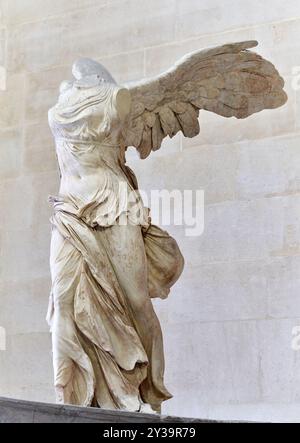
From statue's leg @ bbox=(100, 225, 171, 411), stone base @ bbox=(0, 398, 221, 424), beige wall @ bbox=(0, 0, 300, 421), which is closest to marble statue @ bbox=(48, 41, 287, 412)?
statue's leg @ bbox=(100, 225, 171, 411)

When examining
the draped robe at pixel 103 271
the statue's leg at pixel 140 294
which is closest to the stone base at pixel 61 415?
the draped robe at pixel 103 271

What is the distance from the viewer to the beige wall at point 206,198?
27.2ft

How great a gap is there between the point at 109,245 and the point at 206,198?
1924 millimetres

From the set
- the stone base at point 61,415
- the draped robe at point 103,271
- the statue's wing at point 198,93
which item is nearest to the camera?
the stone base at point 61,415

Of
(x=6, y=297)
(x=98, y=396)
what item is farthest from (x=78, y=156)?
(x=6, y=297)

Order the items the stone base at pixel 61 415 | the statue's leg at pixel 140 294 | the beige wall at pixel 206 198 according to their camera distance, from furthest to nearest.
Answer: the beige wall at pixel 206 198 < the statue's leg at pixel 140 294 < the stone base at pixel 61 415

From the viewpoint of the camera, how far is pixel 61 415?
588 centimetres

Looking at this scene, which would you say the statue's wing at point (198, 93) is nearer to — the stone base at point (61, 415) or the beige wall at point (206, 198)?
the beige wall at point (206, 198)

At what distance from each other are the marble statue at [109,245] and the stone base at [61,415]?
61 cm

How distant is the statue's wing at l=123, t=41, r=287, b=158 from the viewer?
24.1ft

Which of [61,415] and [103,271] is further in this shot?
[103,271]

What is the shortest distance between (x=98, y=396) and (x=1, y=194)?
10.3 ft

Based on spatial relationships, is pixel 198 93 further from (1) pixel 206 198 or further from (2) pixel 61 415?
(2) pixel 61 415

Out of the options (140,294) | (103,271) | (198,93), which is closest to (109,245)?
(103,271)
